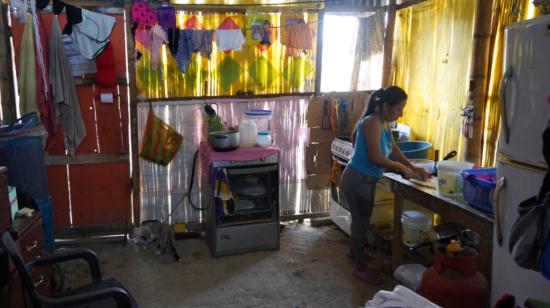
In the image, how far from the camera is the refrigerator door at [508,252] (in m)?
2.19

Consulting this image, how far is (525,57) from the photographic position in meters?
2.19

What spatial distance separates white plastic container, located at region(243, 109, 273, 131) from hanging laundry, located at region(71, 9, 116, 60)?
4.90ft

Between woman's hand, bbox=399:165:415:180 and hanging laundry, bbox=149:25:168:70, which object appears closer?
woman's hand, bbox=399:165:415:180

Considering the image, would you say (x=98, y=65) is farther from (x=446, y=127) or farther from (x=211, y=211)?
(x=446, y=127)

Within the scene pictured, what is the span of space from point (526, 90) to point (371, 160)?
1300 mm

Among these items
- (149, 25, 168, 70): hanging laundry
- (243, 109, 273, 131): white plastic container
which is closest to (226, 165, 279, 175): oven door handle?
(243, 109, 273, 131): white plastic container

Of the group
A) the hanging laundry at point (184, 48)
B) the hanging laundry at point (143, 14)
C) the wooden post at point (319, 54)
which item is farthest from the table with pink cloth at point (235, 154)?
the hanging laundry at point (143, 14)

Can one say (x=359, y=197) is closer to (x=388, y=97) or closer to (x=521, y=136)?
(x=388, y=97)

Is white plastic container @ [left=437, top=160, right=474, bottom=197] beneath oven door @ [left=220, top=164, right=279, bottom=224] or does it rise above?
above

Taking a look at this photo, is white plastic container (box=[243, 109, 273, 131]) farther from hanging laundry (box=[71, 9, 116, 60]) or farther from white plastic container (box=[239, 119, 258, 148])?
hanging laundry (box=[71, 9, 116, 60])

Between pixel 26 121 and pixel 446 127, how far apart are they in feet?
12.1

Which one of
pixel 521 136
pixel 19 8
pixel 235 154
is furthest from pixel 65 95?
pixel 521 136

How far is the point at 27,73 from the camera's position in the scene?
160 inches

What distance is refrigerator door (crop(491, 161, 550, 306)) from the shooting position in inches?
86.3
